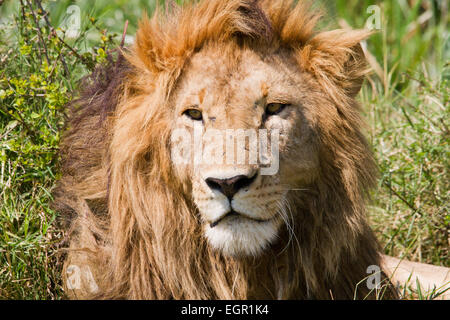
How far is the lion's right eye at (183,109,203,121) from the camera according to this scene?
9.85ft

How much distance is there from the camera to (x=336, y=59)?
127 inches

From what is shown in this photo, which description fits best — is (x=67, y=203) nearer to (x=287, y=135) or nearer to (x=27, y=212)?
(x=27, y=212)

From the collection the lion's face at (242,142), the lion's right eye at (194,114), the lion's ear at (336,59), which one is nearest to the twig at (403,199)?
the lion's ear at (336,59)

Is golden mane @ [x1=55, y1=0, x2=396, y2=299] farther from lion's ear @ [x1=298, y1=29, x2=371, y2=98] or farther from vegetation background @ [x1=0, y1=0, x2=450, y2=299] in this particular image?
vegetation background @ [x1=0, y1=0, x2=450, y2=299]

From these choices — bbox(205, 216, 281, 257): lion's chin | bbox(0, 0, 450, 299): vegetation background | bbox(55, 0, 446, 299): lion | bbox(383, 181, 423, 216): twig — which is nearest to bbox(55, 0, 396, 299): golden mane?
bbox(55, 0, 446, 299): lion

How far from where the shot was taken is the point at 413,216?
420 cm

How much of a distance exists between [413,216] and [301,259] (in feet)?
4.30

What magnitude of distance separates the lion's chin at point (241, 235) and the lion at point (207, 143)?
10 millimetres

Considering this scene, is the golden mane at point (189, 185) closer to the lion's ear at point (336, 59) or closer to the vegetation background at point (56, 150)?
the lion's ear at point (336, 59)

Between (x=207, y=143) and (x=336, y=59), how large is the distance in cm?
78

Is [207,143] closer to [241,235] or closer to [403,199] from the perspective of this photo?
[241,235]

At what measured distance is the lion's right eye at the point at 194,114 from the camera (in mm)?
3002

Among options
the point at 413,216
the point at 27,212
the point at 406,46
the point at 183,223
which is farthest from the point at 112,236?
the point at 406,46

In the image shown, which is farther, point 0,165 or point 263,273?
point 0,165
